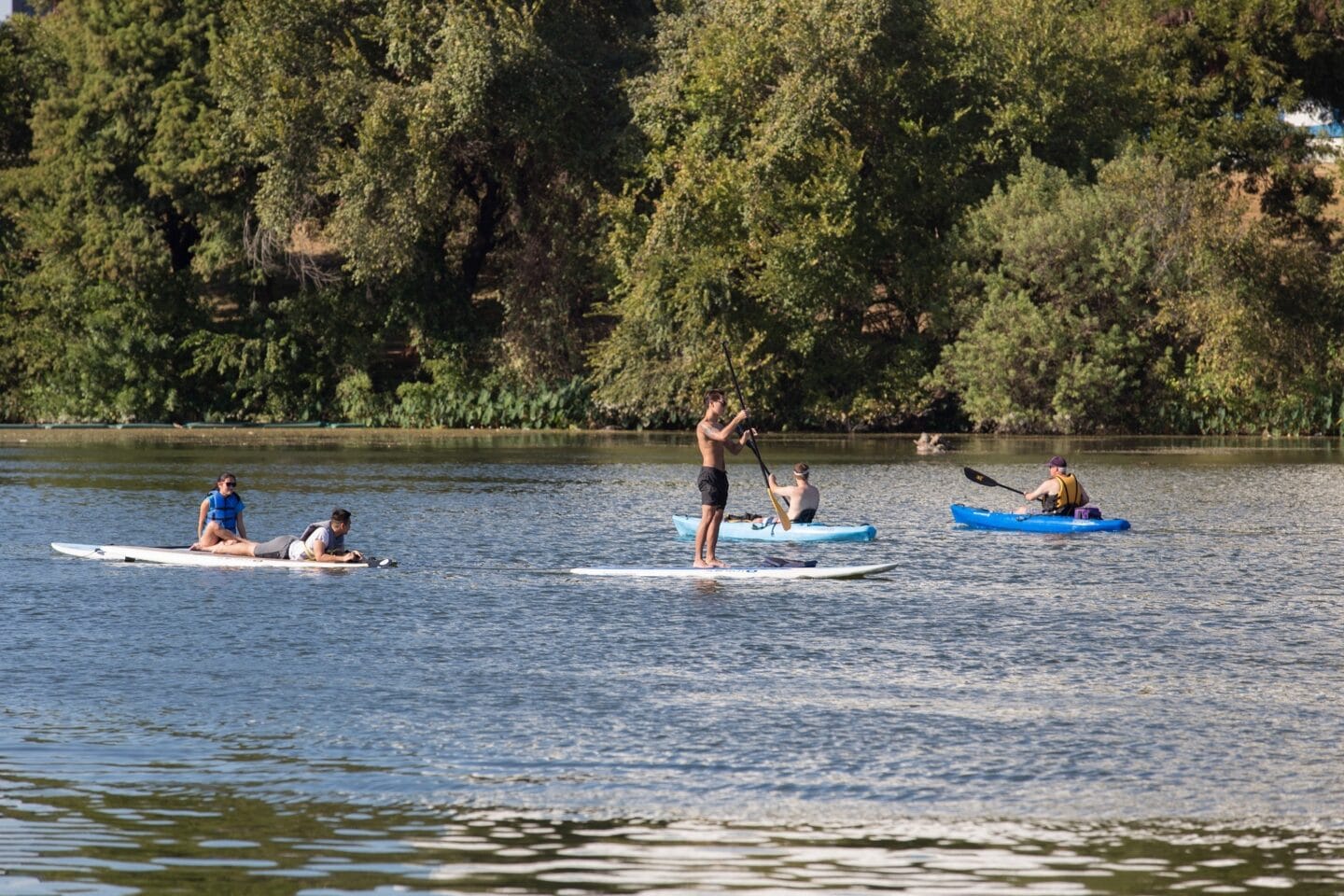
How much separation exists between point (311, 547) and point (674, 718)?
11589mm

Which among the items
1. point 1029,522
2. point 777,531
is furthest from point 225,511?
point 1029,522

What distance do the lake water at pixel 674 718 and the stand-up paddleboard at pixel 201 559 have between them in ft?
0.73

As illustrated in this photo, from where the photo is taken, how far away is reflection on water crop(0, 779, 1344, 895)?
33.3 ft

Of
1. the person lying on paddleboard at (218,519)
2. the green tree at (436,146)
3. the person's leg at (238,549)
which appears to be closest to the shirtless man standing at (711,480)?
the person's leg at (238,549)

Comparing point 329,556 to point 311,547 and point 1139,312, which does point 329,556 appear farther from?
point 1139,312

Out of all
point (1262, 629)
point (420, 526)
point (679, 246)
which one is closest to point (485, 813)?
point (1262, 629)

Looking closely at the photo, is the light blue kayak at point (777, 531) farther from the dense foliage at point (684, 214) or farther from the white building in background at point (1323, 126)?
the white building in background at point (1323, 126)

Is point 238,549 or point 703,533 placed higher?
point 703,533

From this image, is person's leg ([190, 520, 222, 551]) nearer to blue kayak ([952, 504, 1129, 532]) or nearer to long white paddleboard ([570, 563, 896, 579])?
long white paddleboard ([570, 563, 896, 579])

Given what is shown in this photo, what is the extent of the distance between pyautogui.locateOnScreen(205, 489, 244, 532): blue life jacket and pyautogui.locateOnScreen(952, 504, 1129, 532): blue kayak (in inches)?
465

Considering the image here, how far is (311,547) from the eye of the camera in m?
25.4

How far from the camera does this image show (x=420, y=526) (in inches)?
1254

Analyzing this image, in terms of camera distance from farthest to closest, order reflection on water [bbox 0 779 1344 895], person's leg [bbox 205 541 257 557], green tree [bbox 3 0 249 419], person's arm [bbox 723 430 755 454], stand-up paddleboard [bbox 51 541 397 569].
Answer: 1. green tree [bbox 3 0 249 419]
2. person's leg [bbox 205 541 257 557]
3. stand-up paddleboard [bbox 51 541 397 569]
4. person's arm [bbox 723 430 755 454]
5. reflection on water [bbox 0 779 1344 895]

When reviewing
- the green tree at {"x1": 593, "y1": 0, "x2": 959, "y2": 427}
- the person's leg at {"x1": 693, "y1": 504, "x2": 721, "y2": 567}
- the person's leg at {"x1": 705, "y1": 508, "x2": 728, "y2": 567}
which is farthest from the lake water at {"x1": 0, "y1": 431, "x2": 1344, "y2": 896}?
the green tree at {"x1": 593, "y1": 0, "x2": 959, "y2": 427}
